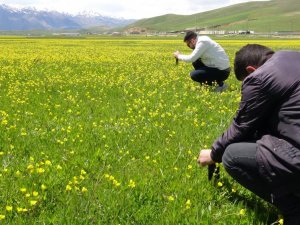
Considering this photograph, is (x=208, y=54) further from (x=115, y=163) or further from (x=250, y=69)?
(x=250, y=69)

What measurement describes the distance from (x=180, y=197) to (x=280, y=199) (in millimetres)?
1234

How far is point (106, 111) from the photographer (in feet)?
31.7

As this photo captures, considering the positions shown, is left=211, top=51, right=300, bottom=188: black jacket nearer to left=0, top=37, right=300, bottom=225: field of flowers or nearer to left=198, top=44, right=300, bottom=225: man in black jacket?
left=198, top=44, right=300, bottom=225: man in black jacket

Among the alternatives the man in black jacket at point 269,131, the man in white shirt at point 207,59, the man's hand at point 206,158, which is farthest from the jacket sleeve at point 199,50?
the man in black jacket at point 269,131

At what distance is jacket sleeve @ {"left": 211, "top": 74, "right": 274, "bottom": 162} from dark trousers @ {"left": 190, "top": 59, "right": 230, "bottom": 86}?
8684 millimetres

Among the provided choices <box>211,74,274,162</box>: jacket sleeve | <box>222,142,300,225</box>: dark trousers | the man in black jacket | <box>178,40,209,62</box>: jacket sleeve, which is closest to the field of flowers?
<box>222,142,300,225</box>: dark trousers

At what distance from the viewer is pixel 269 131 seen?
4422 mm

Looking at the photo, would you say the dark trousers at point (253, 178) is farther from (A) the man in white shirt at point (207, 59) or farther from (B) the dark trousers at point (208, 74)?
(B) the dark trousers at point (208, 74)

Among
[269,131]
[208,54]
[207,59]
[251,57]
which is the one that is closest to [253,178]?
[269,131]

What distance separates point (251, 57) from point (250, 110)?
64 cm

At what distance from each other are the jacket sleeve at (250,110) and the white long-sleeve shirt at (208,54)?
8000mm

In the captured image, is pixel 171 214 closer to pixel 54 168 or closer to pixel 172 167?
pixel 172 167

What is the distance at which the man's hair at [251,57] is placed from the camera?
14.6 feet

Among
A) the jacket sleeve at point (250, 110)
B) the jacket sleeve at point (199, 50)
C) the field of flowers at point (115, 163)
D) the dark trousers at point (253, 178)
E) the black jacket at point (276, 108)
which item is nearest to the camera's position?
the black jacket at point (276, 108)
